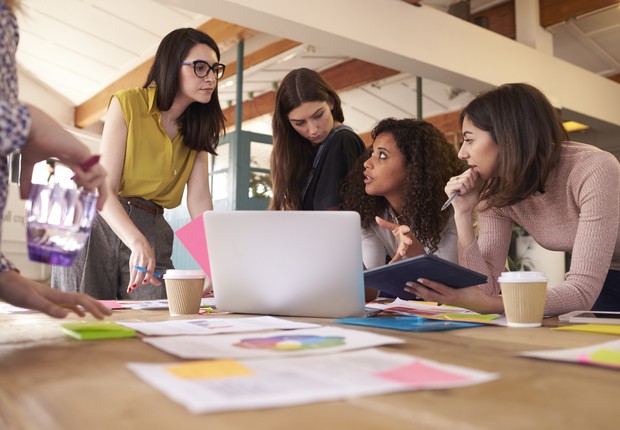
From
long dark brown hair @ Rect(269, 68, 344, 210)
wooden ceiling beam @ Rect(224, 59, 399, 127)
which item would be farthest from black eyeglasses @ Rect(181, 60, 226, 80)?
wooden ceiling beam @ Rect(224, 59, 399, 127)

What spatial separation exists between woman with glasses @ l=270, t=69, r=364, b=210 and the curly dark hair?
0.22 ft

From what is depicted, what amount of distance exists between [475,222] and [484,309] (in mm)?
873

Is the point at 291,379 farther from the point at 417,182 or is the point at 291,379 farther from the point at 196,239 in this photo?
the point at 417,182

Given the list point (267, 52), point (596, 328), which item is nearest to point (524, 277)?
point (596, 328)

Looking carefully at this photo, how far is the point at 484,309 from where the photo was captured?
118 cm

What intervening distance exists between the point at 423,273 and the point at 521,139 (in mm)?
629

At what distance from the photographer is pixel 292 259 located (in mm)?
1108

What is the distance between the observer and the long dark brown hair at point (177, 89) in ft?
6.04

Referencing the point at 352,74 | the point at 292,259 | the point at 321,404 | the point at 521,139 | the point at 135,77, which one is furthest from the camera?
the point at 352,74

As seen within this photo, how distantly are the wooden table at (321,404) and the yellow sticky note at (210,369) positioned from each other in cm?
4

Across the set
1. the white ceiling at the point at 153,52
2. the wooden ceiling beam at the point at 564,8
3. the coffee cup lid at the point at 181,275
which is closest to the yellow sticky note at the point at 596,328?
the coffee cup lid at the point at 181,275

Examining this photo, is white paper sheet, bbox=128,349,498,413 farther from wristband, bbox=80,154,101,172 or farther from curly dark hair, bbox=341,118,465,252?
curly dark hair, bbox=341,118,465,252

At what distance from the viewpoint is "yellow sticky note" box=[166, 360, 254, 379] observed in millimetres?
482

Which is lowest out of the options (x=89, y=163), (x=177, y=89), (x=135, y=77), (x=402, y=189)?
(x=89, y=163)
